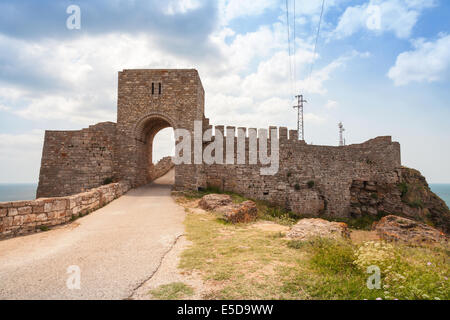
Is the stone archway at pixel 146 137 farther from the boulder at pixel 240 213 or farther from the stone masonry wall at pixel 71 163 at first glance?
the boulder at pixel 240 213

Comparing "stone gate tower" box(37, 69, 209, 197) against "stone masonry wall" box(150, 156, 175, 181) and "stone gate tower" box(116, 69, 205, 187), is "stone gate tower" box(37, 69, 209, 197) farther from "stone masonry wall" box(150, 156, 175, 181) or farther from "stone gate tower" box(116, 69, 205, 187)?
"stone masonry wall" box(150, 156, 175, 181)

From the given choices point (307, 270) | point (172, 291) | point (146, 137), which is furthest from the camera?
point (146, 137)

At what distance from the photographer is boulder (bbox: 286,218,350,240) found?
6590mm

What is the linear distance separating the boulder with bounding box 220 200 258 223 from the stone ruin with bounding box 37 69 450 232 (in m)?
5.12

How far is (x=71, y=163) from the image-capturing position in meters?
13.7

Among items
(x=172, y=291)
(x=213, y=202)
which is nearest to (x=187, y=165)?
(x=213, y=202)

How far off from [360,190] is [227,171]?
1024 centimetres

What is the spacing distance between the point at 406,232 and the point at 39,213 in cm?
1290

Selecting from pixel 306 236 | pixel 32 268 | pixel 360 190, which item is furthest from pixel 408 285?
pixel 360 190

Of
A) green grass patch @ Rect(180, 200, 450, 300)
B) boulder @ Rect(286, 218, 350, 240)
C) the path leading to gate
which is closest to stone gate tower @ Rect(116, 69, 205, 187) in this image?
the path leading to gate

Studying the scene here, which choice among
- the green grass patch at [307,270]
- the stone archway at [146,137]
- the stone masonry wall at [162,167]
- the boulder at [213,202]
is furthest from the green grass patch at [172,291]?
the stone masonry wall at [162,167]

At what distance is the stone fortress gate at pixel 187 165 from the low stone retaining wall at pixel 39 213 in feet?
17.8

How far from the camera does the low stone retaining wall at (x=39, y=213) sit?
6164mm

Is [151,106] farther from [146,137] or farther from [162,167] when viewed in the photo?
[162,167]
